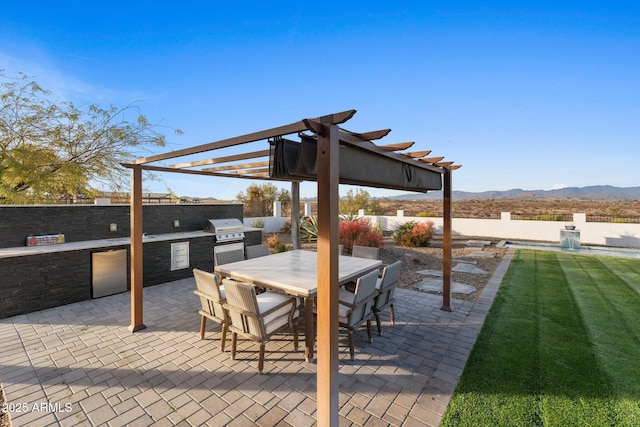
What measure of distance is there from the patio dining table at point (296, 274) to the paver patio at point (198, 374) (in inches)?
28.3

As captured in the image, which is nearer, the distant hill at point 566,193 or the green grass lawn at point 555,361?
the green grass lawn at point 555,361

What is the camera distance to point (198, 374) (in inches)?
134

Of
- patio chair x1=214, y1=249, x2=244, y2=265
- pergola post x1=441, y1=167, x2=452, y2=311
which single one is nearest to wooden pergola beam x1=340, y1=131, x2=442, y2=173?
pergola post x1=441, y1=167, x2=452, y2=311

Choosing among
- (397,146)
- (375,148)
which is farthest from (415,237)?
(375,148)

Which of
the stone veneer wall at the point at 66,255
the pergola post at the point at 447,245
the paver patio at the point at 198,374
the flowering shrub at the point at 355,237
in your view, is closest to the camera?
the paver patio at the point at 198,374

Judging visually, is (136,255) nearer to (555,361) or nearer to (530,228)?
(555,361)

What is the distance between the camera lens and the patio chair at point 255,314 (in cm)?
340

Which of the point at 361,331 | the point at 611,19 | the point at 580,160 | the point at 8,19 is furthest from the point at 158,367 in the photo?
the point at 580,160

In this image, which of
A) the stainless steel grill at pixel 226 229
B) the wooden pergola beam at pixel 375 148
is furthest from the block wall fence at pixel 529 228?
the wooden pergola beam at pixel 375 148

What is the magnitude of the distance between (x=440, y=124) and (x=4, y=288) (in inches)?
640

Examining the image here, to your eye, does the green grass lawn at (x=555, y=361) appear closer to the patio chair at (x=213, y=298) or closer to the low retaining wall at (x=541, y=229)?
the patio chair at (x=213, y=298)

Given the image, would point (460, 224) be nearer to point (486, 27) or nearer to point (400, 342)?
point (486, 27)

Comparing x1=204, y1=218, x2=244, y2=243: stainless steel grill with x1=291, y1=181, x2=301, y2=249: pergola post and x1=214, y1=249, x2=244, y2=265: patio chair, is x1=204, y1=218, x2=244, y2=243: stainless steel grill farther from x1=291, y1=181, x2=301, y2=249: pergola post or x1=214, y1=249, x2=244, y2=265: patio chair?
x1=214, y1=249, x2=244, y2=265: patio chair

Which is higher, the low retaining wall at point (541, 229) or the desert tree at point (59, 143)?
the desert tree at point (59, 143)
